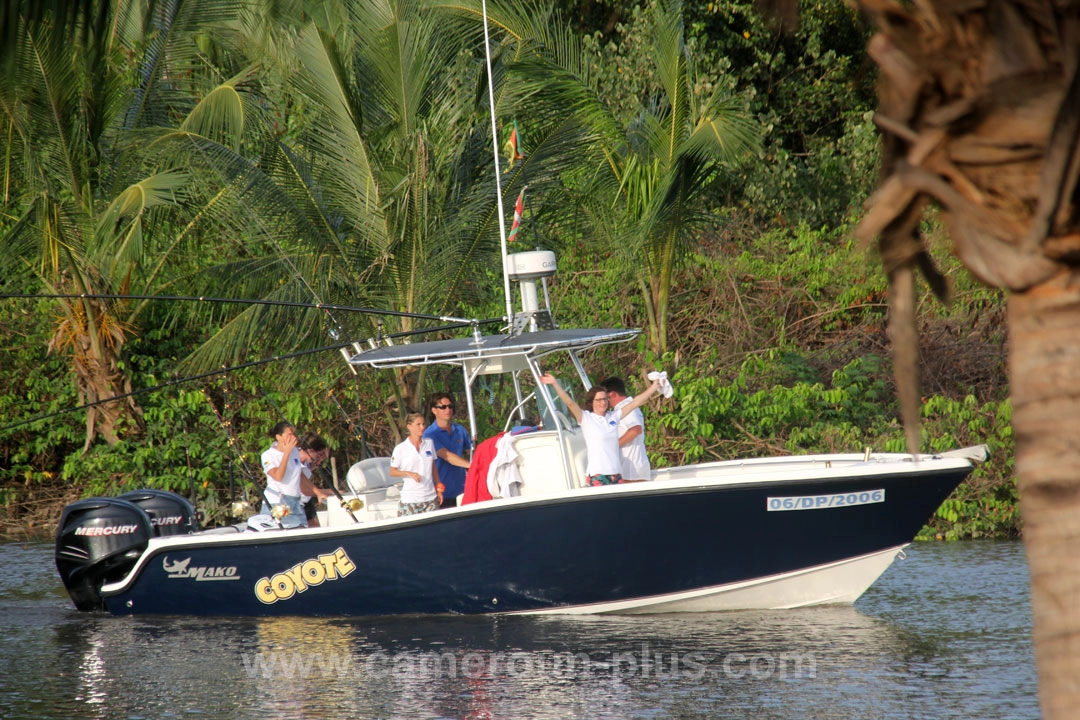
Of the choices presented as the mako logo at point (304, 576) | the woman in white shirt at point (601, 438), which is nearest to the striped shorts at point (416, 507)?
the mako logo at point (304, 576)

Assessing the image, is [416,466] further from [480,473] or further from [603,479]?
[603,479]

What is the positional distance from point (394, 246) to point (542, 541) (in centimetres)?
657

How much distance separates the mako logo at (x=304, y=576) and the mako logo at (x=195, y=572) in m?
0.25

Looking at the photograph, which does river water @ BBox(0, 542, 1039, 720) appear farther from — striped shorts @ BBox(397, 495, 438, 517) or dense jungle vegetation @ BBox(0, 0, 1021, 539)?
dense jungle vegetation @ BBox(0, 0, 1021, 539)

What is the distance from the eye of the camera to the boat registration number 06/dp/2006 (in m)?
9.66

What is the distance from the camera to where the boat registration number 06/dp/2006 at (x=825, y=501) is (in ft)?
31.7

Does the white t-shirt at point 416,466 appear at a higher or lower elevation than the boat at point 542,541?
higher

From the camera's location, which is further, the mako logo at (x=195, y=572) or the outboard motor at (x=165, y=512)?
the outboard motor at (x=165, y=512)

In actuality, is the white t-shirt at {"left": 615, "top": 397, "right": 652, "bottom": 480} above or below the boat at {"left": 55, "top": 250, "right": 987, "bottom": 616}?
above

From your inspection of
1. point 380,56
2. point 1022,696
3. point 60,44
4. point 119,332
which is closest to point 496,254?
point 380,56

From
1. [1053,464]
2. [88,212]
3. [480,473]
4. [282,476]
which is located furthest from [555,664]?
[88,212]

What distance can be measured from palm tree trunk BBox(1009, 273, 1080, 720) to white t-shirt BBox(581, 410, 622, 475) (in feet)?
23.2

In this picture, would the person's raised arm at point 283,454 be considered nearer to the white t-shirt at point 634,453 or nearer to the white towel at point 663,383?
the white t-shirt at point 634,453

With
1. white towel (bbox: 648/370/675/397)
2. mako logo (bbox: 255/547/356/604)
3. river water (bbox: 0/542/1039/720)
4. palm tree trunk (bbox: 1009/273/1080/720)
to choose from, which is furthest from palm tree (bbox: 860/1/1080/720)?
mako logo (bbox: 255/547/356/604)
